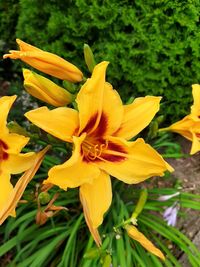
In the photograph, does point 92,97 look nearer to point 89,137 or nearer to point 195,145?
point 89,137

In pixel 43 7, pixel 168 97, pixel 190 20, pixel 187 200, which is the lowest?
pixel 187 200

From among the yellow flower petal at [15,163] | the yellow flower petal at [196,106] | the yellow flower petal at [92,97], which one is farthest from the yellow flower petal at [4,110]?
the yellow flower petal at [196,106]

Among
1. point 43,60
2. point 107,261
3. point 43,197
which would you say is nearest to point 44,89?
point 43,60

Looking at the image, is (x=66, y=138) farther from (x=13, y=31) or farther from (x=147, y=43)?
(x=13, y=31)

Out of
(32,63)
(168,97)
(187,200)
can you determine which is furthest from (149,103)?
(168,97)

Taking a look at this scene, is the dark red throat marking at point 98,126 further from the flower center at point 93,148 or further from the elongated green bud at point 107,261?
the elongated green bud at point 107,261

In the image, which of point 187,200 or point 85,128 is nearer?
point 85,128

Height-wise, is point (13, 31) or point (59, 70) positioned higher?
point (59, 70)
